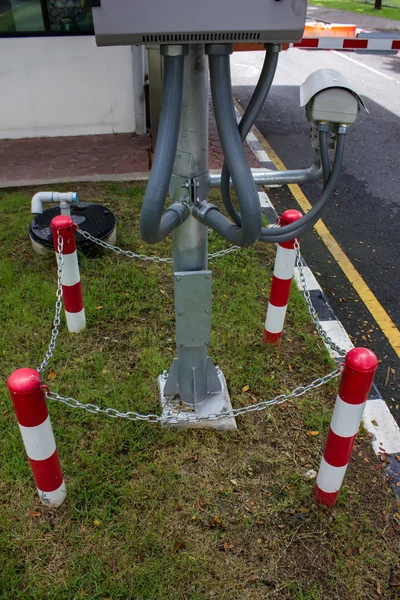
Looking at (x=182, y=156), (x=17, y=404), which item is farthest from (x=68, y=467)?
(x=182, y=156)

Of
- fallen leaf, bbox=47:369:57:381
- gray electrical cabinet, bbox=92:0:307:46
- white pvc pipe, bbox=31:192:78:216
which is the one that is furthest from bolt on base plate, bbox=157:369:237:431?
gray electrical cabinet, bbox=92:0:307:46

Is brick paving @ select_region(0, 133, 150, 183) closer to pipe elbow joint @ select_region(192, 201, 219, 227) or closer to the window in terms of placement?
the window

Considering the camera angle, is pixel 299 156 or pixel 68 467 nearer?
pixel 68 467

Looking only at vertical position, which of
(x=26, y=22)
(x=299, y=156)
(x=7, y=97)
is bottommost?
(x=299, y=156)

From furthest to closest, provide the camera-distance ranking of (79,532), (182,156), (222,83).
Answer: (79,532), (182,156), (222,83)

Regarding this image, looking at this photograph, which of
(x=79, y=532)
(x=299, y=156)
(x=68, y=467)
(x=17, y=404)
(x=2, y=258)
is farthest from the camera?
(x=299, y=156)

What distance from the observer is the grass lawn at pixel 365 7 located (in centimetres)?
2044

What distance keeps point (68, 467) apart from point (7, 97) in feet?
17.1

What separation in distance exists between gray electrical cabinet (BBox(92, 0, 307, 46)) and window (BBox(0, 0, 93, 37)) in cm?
503

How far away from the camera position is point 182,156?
7.36 feet

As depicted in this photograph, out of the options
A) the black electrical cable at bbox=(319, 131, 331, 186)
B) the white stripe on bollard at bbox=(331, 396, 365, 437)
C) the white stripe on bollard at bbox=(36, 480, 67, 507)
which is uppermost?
the black electrical cable at bbox=(319, 131, 331, 186)

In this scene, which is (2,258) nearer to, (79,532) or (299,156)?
Result: (79,532)

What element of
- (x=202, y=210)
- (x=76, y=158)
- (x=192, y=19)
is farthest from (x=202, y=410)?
(x=76, y=158)

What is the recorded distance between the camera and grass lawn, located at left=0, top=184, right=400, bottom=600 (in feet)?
7.44
